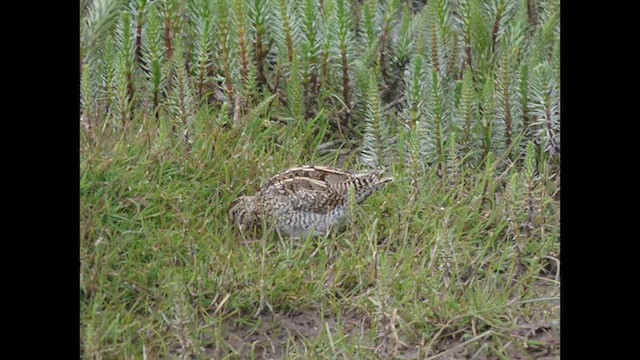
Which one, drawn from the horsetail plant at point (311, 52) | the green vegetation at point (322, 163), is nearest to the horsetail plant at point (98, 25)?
the green vegetation at point (322, 163)

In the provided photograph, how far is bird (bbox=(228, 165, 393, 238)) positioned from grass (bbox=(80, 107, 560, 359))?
0.26 ft

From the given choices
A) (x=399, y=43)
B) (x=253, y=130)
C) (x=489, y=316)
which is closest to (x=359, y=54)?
(x=399, y=43)

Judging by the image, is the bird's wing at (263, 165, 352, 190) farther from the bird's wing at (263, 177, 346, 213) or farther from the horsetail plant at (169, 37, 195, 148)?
the horsetail plant at (169, 37, 195, 148)

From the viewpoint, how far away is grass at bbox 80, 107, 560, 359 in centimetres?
577

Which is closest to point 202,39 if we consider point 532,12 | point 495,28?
point 495,28

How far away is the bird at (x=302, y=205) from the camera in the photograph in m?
6.46

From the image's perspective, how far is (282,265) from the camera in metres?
6.16

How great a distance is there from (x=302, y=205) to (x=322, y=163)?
2.48ft

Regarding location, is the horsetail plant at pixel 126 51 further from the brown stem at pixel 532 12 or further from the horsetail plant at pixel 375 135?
the brown stem at pixel 532 12

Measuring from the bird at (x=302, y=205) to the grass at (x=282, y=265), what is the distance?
8 cm

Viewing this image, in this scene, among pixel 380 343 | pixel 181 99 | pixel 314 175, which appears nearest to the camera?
pixel 380 343

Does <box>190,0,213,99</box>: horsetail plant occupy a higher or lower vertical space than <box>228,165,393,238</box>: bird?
higher

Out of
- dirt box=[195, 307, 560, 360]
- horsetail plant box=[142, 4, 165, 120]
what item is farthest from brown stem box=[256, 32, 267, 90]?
dirt box=[195, 307, 560, 360]

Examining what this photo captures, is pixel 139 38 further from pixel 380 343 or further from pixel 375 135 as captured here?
pixel 380 343
